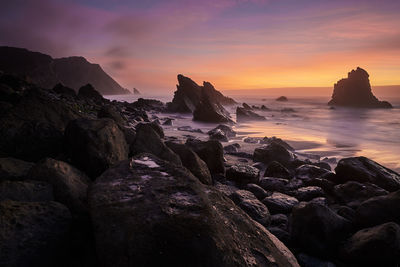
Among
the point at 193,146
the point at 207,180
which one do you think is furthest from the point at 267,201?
the point at 193,146

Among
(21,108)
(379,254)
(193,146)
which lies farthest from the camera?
(193,146)

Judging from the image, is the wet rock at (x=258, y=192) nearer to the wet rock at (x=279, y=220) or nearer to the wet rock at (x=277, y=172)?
the wet rock at (x=279, y=220)

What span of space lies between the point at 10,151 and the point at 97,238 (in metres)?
2.54

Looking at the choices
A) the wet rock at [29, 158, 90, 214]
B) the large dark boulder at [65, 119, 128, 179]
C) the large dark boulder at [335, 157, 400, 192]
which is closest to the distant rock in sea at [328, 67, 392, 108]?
the large dark boulder at [335, 157, 400, 192]

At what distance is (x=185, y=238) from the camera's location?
1783 millimetres

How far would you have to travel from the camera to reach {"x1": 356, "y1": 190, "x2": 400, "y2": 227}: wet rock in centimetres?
357

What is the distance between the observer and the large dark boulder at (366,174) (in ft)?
18.5

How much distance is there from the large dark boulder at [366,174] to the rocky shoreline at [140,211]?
2.66ft

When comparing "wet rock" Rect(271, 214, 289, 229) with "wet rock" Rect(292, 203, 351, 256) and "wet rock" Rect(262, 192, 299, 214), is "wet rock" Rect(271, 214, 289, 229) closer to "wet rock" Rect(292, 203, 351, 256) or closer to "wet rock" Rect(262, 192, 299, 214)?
"wet rock" Rect(262, 192, 299, 214)

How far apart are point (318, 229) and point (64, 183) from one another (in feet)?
10.2

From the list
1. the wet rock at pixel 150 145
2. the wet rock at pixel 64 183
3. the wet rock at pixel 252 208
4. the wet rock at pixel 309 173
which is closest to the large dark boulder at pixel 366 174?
the wet rock at pixel 309 173

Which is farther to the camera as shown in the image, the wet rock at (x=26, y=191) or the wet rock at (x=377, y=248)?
→ the wet rock at (x=377, y=248)

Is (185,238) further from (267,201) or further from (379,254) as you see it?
(267,201)

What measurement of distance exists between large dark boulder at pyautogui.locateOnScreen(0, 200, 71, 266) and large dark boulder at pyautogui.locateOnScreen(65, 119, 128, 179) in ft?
3.60
